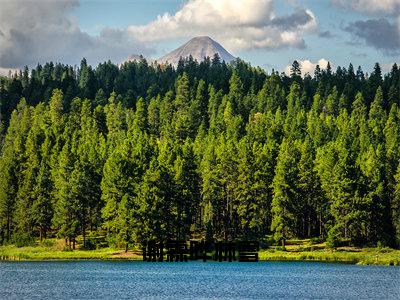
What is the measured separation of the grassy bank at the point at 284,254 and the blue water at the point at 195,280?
816cm

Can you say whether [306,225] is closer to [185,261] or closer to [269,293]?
[185,261]

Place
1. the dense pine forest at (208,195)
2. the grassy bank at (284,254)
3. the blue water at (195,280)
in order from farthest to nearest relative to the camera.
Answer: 1. the dense pine forest at (208,195)
2. the grassy bank at (284,254)
3. the blue water at (195,280)

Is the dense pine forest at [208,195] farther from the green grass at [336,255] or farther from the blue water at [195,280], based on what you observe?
the blue water at [195,280]

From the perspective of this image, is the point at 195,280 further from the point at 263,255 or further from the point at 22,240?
the point at 22,240

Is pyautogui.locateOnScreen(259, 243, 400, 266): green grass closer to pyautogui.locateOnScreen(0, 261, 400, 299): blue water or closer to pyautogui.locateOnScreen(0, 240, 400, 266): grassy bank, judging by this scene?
pyautogui.locateOnScreen(0, 240, 400, 266): grassy bank

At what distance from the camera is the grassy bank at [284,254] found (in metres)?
125

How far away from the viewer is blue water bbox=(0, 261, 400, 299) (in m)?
76.5

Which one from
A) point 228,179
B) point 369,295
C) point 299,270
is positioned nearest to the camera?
point 369,295

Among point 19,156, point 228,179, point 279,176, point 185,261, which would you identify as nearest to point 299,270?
point 185,261

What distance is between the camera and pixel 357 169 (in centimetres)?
14100

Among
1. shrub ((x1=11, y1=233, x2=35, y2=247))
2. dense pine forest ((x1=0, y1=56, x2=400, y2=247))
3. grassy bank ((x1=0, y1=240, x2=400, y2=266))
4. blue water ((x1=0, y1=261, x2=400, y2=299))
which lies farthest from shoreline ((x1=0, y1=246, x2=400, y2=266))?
blue water ((x1=0, y1=261, x2=400, y2=299))

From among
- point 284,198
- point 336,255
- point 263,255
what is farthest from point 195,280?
point 284,198

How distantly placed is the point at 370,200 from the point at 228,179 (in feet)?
92.5

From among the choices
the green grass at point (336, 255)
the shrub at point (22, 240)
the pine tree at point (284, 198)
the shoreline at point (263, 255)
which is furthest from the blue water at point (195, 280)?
the shrub at point (22, 240)
